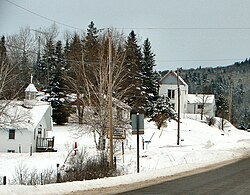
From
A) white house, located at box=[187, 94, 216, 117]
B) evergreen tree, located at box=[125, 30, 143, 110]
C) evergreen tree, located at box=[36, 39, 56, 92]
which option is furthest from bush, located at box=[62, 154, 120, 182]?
white house, located at box=[187, 94, 216, 117]

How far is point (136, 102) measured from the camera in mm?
65938

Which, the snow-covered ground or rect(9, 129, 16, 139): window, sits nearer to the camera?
the snow-covered ground

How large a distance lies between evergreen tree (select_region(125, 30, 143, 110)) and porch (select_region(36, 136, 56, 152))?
16.8 metres

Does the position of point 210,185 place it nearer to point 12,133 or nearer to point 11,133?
point 12,133

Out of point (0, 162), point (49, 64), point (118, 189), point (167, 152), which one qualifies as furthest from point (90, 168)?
point (49, 64)

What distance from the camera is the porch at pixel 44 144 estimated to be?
45469mm

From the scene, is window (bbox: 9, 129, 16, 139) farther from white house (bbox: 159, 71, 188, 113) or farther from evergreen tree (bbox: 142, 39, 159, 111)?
white house (bbox: 159, 71, 188, 113)

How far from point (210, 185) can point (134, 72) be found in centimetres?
5383

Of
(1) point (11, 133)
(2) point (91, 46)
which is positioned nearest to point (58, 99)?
(2) point (91, 46)

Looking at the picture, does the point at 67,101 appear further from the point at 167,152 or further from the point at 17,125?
the point at 167,152

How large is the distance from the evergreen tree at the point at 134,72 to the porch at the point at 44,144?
16.8m

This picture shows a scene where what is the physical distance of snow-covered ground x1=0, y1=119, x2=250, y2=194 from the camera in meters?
15.2

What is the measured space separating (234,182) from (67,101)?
4641 cm

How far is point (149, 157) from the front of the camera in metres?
32.2
